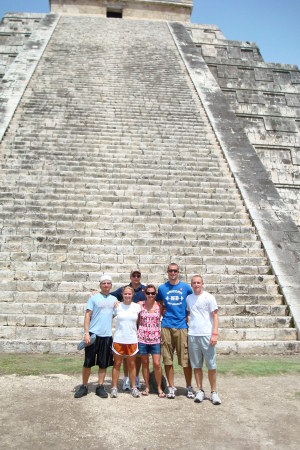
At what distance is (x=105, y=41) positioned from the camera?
16.7m

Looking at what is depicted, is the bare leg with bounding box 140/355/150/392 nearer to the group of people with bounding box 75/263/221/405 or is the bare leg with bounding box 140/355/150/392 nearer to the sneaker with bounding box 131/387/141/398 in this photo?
the group of people with bounding box 75/263/221/405

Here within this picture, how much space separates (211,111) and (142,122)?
231 cm

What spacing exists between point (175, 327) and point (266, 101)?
1255 centimetres

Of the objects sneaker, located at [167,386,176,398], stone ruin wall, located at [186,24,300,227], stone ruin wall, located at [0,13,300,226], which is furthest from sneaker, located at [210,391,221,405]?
stone ruin wall, located at [0,13,300,226]

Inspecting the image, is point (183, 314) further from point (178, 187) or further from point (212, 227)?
point (178, 187)

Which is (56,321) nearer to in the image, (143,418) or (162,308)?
(162,308)

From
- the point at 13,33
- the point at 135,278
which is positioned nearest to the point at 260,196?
the point at 135,278

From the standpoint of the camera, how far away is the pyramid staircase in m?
5.95

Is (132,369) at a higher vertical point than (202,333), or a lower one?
lower

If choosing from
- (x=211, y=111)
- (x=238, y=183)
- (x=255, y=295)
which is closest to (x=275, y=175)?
(x=211, y=111)

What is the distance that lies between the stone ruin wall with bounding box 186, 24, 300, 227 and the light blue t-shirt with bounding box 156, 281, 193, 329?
27.3 feet

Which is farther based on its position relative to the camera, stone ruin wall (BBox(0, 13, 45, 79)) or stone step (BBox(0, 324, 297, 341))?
stone ruin wall (BBox(0, 13, 45, 79))

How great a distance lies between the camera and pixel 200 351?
13.1 ft

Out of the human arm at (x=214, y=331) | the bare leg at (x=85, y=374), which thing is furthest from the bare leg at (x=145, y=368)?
the human arm at (x=214, y=331)
